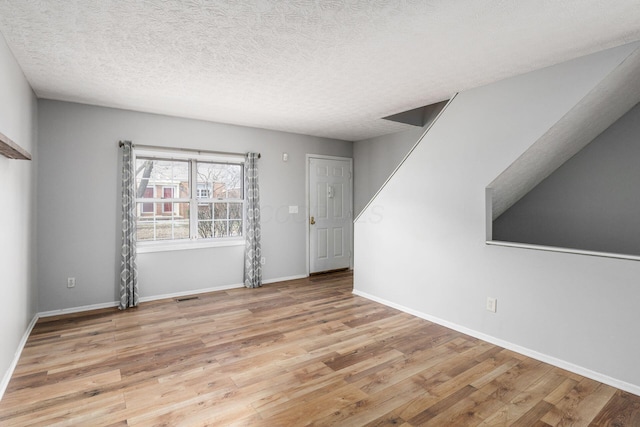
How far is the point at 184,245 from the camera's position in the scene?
4.54m

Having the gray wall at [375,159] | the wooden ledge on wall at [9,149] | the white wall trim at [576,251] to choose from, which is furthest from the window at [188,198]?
the white wall trim at [576,251]

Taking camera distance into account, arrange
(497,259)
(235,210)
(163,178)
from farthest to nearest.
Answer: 1. (235,210)
2. (163,178)
3. (497,259)

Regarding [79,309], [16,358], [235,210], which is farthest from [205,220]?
[16,358]

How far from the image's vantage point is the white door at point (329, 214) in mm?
5738

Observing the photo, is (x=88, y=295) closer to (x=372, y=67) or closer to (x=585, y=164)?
(x=372, y=67)

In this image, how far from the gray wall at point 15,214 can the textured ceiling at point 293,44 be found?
0.25m

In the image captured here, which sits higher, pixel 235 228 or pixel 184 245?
pixel 235 228

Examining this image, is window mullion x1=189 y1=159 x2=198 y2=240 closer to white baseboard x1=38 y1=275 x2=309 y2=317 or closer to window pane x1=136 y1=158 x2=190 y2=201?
window pane x1=136 y1=158 x2=190 y2=201

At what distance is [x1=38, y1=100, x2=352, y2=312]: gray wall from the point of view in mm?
3703

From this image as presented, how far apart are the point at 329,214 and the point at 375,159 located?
1269 mm

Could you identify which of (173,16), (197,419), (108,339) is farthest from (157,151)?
(197,419)

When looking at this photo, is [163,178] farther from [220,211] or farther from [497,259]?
[497,259]

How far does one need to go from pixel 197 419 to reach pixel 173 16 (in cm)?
245

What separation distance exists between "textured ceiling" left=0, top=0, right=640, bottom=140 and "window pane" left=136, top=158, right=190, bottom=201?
0.93m
